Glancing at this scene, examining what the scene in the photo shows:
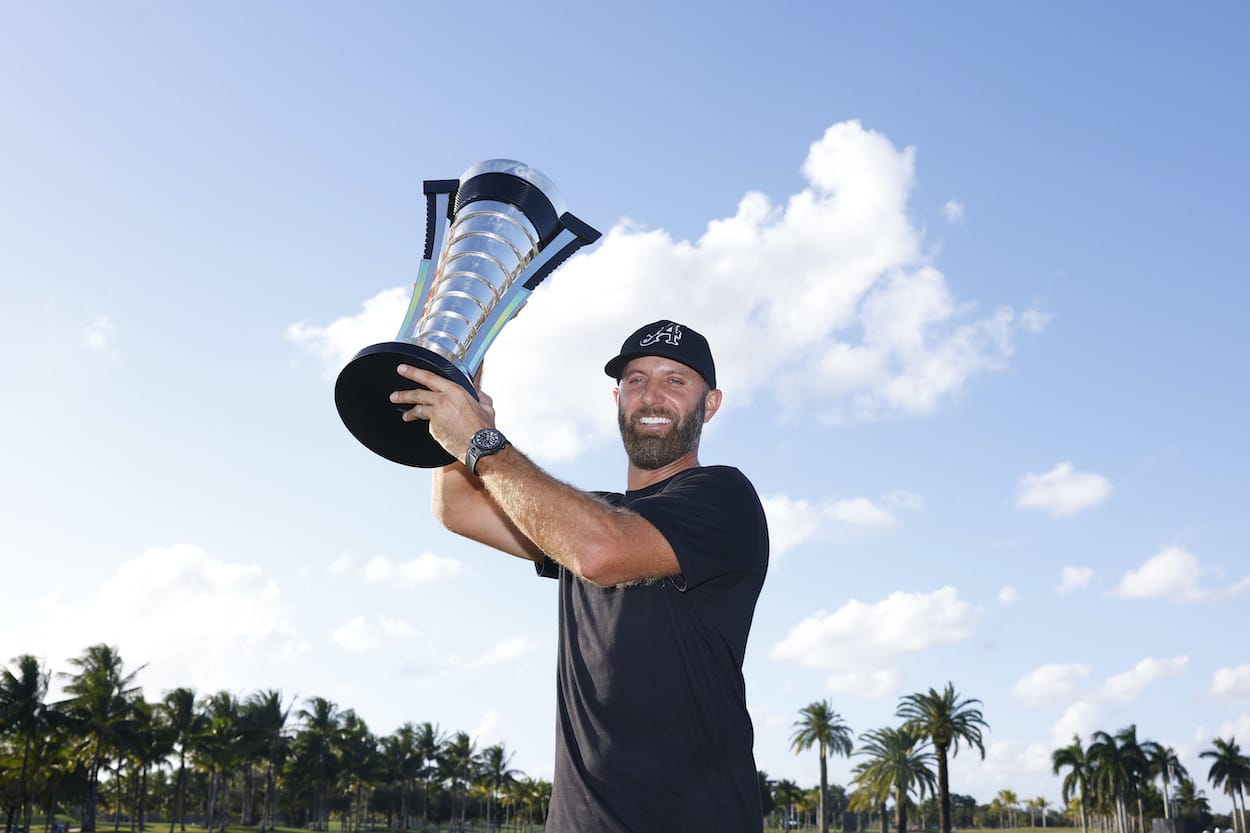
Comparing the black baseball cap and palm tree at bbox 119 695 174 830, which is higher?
the black baseball cap

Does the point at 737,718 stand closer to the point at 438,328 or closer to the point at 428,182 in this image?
the point at 438,328

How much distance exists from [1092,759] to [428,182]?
11595 centimetres

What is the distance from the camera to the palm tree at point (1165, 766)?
104938 millimetres

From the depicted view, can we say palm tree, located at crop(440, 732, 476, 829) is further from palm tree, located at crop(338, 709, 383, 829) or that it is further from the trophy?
the trophy

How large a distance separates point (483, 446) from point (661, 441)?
736 millimetres

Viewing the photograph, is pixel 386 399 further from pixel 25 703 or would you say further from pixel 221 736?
pixel 221 736

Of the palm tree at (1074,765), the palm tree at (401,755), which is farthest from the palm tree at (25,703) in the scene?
the palm tree at (1074,765)

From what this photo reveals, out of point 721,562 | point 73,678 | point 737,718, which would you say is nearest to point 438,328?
point 721,562

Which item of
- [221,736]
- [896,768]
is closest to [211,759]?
[221,736]

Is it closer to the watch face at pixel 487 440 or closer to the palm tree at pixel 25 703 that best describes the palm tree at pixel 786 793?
the palm tree at pixel 25 703

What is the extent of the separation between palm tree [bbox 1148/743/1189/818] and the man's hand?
393 feet

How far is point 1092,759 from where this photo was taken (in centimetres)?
10250

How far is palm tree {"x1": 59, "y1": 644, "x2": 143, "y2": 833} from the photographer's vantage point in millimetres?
67125

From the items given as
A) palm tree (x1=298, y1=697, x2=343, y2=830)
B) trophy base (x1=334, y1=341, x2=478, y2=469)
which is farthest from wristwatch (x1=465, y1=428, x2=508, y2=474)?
palm tree (x1=298, y1=697, x2=343, y2=830)
